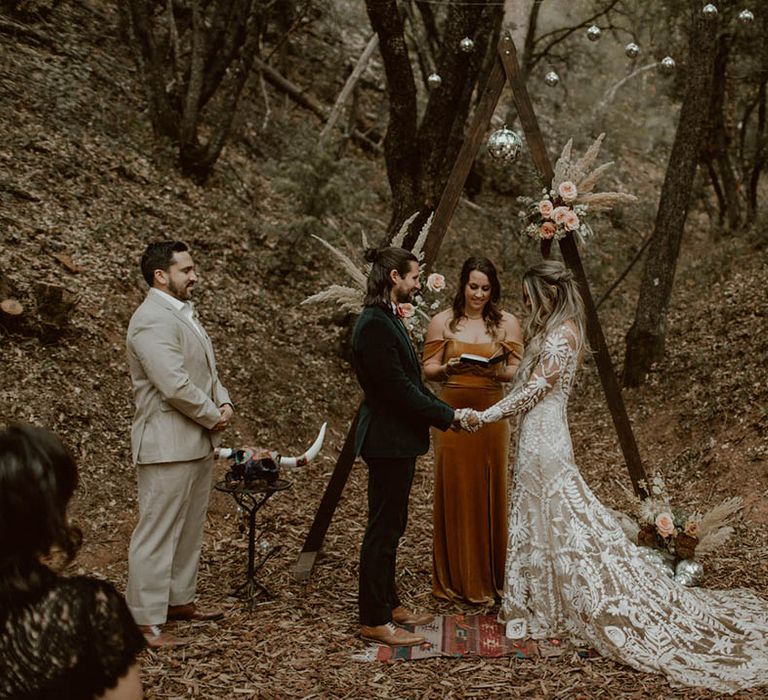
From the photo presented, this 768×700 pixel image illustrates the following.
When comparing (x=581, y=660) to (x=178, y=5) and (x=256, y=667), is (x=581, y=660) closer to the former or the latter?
(x=256, y=667)

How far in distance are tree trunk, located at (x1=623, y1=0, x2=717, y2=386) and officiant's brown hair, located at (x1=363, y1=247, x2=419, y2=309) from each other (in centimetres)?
604

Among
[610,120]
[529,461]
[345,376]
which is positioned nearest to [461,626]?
[529,461]

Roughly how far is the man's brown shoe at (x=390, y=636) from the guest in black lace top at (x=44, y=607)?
286 cm

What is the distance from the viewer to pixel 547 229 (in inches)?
220

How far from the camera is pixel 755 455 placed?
726 centimetres

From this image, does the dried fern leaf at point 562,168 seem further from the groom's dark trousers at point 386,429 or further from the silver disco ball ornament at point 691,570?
the silver disco ball ornament at point 691,570

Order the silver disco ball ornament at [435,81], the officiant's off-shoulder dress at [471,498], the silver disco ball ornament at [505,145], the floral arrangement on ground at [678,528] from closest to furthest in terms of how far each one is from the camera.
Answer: the officiant's off-shoulder dress at [471,498] → the floral arrangement on ground at [678,528] → the silver disco ball ornament at [505,145] → the silver disco ball ornament at [435,81]

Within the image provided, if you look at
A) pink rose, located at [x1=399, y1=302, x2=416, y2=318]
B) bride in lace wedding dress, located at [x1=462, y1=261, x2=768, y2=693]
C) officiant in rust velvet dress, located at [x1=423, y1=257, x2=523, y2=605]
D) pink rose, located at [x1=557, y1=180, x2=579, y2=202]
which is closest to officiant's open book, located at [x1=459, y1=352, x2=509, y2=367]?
officiant in rust velvet dress, located at [x1=423, y1=257, x2=523, y2=605]

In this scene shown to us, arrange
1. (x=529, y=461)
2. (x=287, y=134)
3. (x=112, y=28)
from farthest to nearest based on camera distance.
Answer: (x=287, y=134)
(x=112, y=28)
(x=529, y=461)

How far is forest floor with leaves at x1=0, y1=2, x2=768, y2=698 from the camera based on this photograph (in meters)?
4.30

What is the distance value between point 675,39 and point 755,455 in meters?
11.0

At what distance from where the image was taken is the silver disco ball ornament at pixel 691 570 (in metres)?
5.22

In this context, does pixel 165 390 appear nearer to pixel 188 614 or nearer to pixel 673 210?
pixel 188 614

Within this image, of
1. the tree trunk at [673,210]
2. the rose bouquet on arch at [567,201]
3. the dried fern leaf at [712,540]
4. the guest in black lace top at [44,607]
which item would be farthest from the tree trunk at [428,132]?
the guest in black lace top at [44,607]
